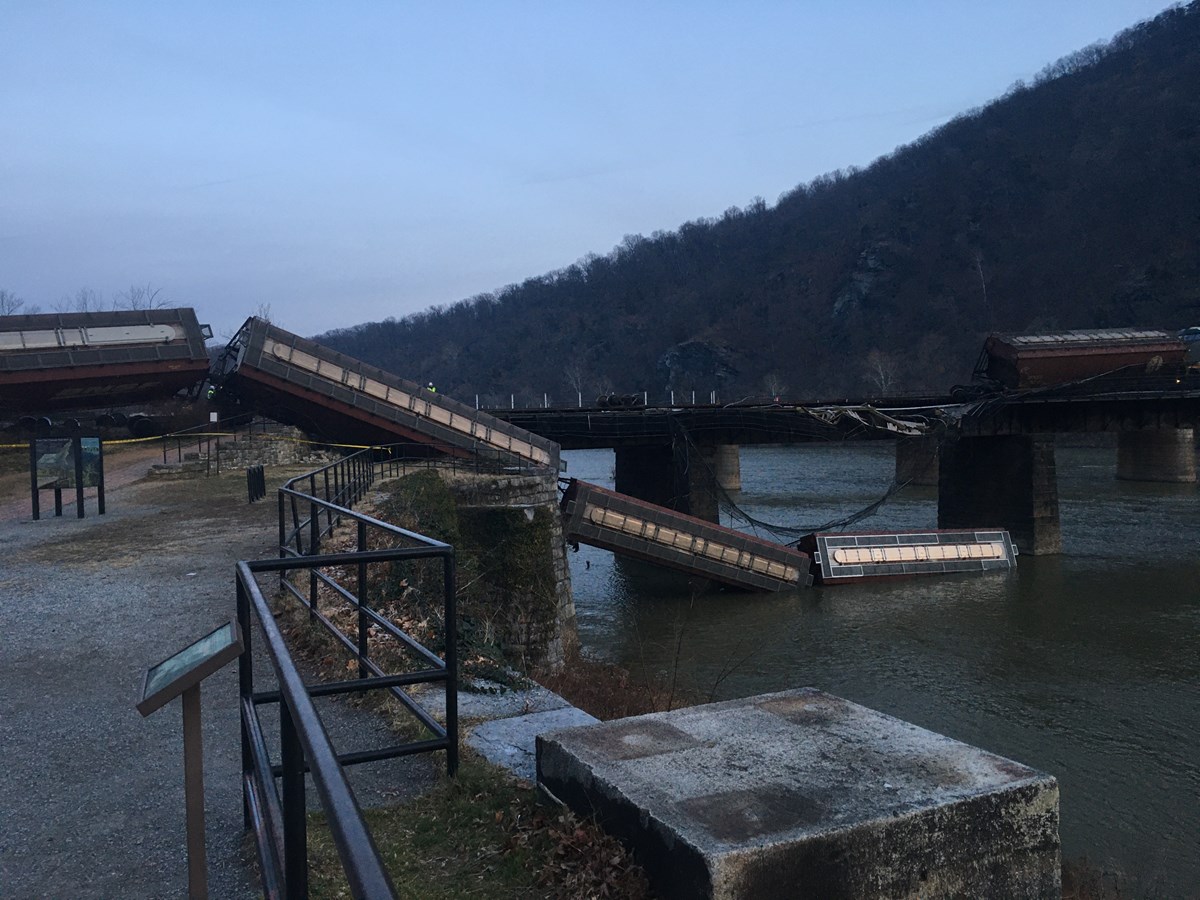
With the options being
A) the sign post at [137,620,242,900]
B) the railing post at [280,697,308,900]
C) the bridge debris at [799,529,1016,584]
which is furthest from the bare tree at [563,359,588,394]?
the railing post at [280,697,308,900]

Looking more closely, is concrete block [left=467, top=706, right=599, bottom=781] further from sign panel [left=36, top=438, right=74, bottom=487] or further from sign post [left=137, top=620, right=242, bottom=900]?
sign panel [left=36, top=438, right=74, bottom=487]

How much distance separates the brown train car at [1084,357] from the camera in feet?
126

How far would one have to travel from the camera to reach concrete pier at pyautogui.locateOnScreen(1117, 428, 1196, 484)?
56.8 m

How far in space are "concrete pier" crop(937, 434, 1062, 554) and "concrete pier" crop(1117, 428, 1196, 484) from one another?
2292 centimetres

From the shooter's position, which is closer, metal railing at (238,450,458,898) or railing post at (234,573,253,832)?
metal railing at (238,450,458,898)

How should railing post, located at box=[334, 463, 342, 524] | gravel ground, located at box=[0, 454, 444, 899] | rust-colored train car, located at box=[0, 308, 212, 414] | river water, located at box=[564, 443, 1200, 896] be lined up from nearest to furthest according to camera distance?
gravel ground, located at box=[0, 454, 444, 899]
river water, located at box=[564, 443, 1200, 896]
railing post, located at box=[334, 463, 342, 524]
rust-colored train car, located at box=[0, 308, 212, 414]

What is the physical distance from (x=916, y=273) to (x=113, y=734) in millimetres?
139351

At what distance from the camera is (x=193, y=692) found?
334cm

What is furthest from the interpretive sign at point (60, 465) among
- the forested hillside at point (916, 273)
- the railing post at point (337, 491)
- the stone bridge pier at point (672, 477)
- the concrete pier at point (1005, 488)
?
the forested hillside at point (916, 273)

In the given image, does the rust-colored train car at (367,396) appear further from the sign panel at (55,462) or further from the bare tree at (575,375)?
the bare tree at (575,375)

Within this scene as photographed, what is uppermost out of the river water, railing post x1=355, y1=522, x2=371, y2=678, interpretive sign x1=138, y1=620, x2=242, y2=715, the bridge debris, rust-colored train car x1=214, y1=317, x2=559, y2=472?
rust-colored train car x1=214, y1=317, x2=559, y2=472

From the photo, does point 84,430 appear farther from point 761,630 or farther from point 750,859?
point 750,859

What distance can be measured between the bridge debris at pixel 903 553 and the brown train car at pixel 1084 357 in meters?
8.15

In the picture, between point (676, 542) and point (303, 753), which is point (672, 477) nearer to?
point (676, 542)
